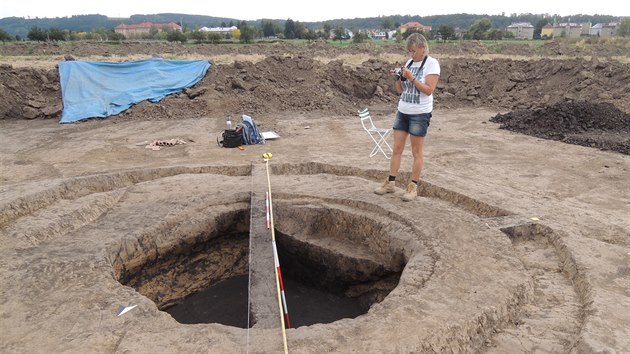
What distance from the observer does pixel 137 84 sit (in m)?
14.0

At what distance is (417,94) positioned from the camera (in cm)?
513

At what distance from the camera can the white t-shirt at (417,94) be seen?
5.07 metres

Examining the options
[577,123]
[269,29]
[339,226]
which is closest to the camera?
[339,226]

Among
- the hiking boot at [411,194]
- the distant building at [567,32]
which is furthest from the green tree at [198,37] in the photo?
the hiking boot at [411,194]

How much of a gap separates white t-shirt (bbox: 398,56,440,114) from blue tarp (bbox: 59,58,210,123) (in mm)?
10299

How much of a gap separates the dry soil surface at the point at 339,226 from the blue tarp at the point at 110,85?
1.91 ft

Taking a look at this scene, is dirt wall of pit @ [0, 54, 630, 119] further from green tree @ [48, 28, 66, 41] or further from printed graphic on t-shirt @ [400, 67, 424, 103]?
green tree @ [48, 28, 66, 41]

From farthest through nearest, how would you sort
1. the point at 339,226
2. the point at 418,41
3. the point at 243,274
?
the point at 243,274, the point at 339,226, the point at 418,41

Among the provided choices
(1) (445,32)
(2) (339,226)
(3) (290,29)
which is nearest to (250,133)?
(2) (339,226)

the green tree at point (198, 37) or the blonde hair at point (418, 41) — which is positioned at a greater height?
the green tree at point (198, 37)

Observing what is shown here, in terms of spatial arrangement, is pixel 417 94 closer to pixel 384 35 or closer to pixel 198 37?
pixel 198 37

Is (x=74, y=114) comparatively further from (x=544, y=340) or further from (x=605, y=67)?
(x=605, y=67)

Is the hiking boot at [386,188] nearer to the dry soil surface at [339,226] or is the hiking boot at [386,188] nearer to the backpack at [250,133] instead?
the dry soil surface at [339,226]

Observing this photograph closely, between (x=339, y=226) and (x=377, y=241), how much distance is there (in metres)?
0.63
